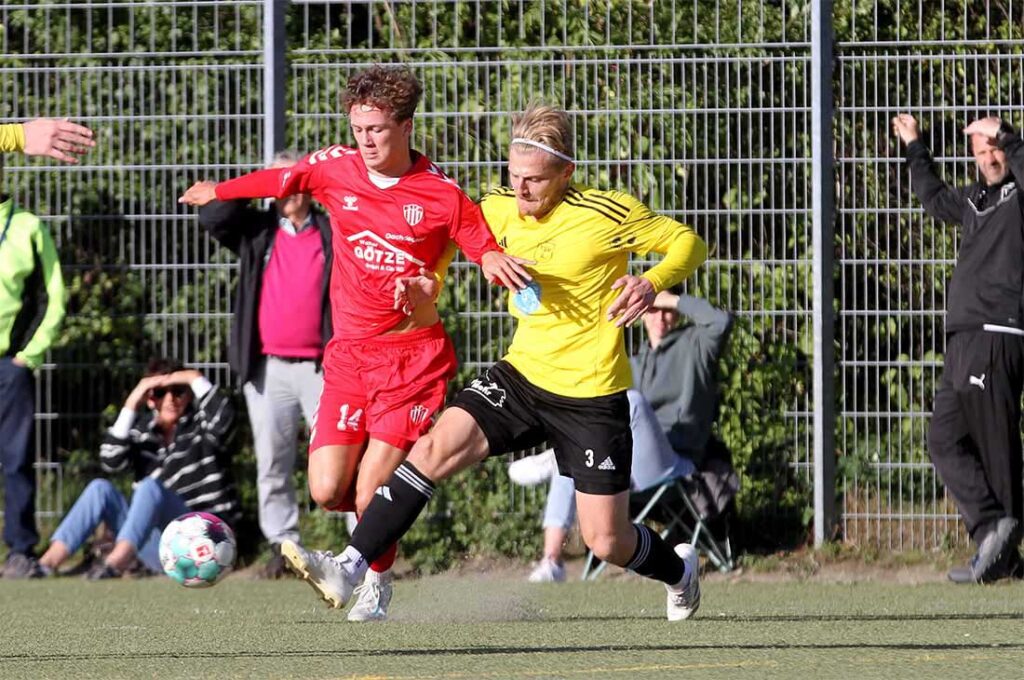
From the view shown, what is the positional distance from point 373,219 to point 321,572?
1808 mm

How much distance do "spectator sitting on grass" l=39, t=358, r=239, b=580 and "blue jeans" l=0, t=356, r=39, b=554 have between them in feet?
0.63

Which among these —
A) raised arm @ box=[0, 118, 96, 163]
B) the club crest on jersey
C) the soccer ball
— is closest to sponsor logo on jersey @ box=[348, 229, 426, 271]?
the club crest on jersey

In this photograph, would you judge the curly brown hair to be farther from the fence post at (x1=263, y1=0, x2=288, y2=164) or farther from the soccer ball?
the fence post at (x1=263, y1=0, x2=288, y2=164)

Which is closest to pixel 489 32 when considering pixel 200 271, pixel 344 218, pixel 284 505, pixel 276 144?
pixel 276 144

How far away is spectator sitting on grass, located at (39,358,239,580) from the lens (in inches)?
420

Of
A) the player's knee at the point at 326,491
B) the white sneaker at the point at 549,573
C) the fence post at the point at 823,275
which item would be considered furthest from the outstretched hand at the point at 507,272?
the fence post at the point at 823,275

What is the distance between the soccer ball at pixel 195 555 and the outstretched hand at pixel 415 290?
1.17m

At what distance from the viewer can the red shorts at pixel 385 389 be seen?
7.71m

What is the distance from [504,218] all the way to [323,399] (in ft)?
3.74

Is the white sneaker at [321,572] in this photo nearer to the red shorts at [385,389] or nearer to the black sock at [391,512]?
the black sock at [391,512]

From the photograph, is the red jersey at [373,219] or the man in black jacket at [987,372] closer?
the red jersey at [373,219]

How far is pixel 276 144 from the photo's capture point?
11.0 meters

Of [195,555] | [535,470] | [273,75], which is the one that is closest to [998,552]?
[535,470]

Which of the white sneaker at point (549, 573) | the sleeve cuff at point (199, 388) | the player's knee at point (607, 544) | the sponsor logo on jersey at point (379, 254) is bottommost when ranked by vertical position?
the white sneaker at point (549, 573)
